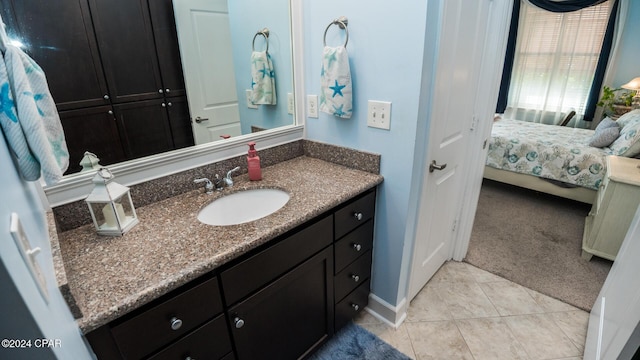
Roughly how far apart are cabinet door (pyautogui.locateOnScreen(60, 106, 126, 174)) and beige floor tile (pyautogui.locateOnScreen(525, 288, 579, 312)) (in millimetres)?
2305

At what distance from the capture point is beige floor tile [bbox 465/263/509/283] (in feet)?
6.49

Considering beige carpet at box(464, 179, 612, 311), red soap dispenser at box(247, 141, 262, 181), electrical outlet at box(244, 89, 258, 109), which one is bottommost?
beige carpet at box(464, 179, 612, 311)

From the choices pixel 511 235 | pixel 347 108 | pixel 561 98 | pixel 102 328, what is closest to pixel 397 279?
pixel 347 108

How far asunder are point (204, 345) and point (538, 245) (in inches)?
97.7

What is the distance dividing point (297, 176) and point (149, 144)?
2.07 ft

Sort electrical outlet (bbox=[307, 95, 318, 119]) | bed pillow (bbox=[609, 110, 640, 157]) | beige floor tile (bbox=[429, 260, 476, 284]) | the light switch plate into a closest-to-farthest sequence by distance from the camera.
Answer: the light switch plate
electrical outlet (bbox=[307, 95, 318, 119])
beige floor tile (bbox=[429, 260, 476, 284])
bed pillow (bbox=[609, 110, 640, 157])

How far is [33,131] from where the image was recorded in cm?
53

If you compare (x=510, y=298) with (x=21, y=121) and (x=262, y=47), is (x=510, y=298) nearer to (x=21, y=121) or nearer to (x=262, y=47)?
(x=262, y=47)

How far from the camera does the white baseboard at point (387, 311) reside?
163cm

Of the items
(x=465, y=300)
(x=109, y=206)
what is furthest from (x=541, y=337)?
(x=109, y=206)

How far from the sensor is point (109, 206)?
0.96m

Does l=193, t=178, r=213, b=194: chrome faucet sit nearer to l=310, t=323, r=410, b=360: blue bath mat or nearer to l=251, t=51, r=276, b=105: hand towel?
l=251, t=51, r=276, b=105: hand towel

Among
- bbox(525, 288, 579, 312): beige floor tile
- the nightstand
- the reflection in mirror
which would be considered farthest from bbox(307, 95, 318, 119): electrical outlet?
the nightstand

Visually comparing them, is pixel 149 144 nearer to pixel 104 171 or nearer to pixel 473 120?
pixel 104 171
